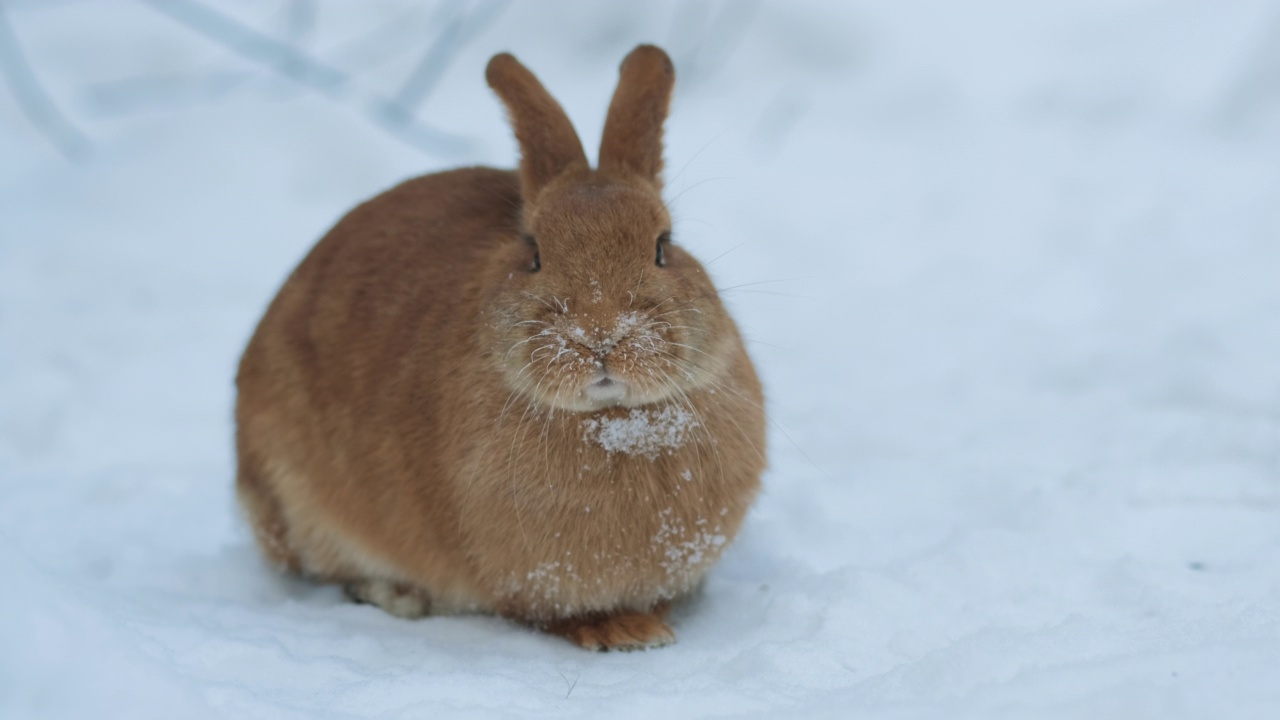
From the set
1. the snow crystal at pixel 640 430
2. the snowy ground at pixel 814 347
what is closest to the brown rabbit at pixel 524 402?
the snow crystal at pixel 640 430

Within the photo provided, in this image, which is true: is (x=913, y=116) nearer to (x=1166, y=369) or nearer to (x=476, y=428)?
(x=1166, y=369)

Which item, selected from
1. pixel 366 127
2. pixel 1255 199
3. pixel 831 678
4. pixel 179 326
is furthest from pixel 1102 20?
pixel 831 678

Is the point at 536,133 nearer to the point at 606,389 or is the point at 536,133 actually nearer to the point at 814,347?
the point at 606,389

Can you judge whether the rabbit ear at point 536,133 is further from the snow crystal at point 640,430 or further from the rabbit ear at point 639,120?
the snow crystal at point 640,430

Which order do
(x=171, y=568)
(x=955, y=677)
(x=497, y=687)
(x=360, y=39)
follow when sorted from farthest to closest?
(x=360, y=39) < (x=171, y=568) < (x=497, y=687) < (x=955, y=677)

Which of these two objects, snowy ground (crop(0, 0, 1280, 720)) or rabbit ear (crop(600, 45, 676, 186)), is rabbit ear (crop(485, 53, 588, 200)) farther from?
snowy ground (crop(0, 0, 1280, 720))

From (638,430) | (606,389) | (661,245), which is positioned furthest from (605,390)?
(661,245)
